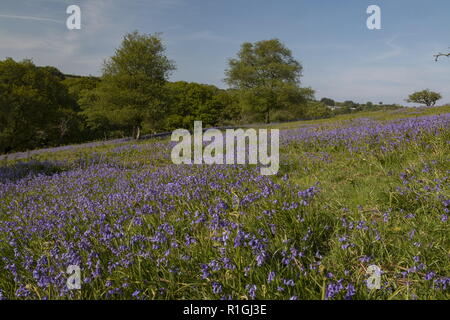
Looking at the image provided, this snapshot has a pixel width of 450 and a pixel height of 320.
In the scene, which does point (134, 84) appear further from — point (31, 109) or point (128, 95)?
point (31, 109)

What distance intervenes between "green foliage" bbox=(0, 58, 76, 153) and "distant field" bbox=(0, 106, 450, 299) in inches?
1153

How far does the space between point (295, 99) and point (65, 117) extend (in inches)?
1276

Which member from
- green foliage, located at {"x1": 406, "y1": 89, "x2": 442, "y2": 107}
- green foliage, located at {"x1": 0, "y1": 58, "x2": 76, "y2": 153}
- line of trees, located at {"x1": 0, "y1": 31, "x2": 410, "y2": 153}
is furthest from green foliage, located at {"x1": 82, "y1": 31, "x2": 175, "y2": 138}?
green foliage, located at {"x1": 406, "y1": 89, "x2": 442, "y2": 107}

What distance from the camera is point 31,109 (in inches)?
1394

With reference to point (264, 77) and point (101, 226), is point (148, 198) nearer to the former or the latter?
point (101, 226)

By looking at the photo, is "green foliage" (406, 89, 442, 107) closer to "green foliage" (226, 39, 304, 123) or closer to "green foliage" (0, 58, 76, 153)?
"green foliage" (226, 39, 304, 123)

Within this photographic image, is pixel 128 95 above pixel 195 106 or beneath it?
beneath

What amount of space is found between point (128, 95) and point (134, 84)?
1830mm

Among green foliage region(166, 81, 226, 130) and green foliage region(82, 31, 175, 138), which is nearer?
green foliage region(82, 31, 175, 138)

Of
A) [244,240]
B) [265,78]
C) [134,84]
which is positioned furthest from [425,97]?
[244,240]

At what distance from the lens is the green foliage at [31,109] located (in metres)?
33.3

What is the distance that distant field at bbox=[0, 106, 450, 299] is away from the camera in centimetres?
255
